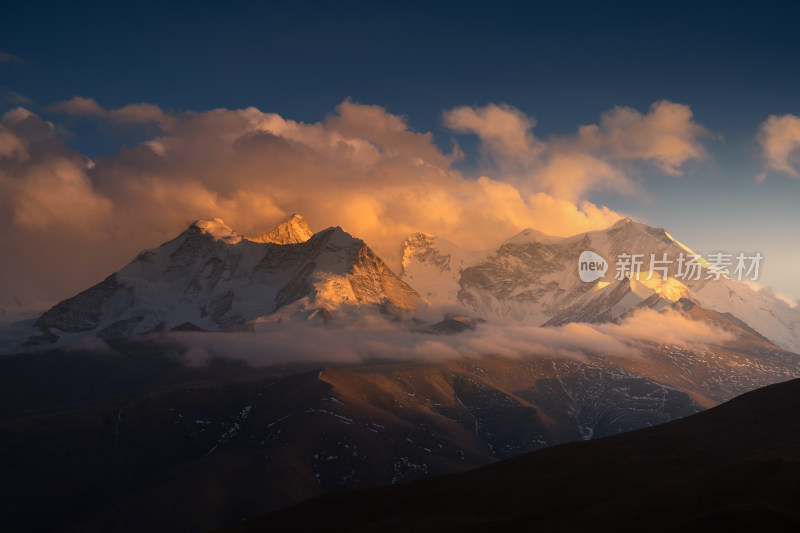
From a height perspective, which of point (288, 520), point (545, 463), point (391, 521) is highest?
point (545, 463)

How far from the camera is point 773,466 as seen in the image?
94.8 meters

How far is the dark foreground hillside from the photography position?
88.2m

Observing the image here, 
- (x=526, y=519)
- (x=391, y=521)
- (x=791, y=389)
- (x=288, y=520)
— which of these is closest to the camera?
(x=526, y=519)

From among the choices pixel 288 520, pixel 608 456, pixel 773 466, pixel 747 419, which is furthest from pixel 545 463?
pixel 288 520

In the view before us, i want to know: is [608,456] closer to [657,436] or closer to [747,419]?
[657,436]

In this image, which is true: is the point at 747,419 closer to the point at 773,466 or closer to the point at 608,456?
the point at 608,456

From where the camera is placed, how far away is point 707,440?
12719 cm

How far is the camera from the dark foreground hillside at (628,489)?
8819 centimetres

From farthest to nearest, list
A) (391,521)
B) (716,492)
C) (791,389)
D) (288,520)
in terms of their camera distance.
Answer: (288,520) < (791,389) < (391,521) < (716,492)

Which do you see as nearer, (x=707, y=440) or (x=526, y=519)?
(x=526, y=519)

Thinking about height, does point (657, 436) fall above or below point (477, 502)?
above

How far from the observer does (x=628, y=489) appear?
109m

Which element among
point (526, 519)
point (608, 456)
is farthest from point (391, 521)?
point (608, 456)

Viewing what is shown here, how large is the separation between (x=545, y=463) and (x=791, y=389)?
5468 cm
